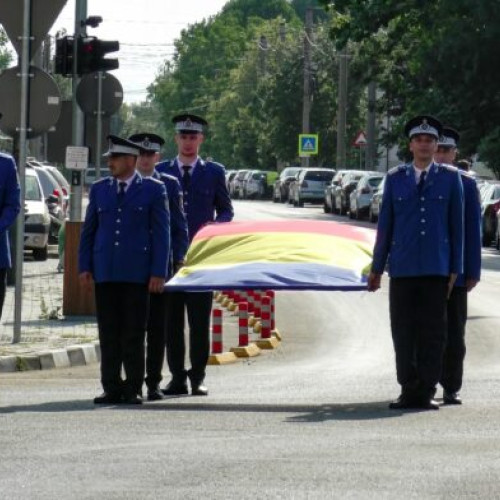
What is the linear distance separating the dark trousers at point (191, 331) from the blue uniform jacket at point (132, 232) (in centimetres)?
71

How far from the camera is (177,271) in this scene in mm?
13773

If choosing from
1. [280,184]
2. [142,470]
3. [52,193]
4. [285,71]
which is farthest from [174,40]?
[142,470]

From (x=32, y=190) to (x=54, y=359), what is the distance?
19.1m

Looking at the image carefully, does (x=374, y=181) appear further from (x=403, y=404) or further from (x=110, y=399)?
(x=403, y=404)

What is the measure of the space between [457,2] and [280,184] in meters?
32.2

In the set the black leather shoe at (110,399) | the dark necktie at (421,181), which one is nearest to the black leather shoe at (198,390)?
the black leather shoe at (110,399)

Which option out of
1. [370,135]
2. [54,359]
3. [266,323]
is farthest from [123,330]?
[370,135]

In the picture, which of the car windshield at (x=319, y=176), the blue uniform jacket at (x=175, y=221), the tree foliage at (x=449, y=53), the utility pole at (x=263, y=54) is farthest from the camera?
the utility pole at (x=263, y=54)

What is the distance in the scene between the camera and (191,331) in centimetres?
1377

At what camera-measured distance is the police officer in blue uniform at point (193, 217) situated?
13789 millimetres

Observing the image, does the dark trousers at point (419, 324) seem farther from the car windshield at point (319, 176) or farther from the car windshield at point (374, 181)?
the car windshield at point (319, 176)

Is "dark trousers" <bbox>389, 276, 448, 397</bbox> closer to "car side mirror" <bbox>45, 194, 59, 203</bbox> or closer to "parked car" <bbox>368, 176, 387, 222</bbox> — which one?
"car side mirror" <bbox>45, 194, 59, 203</bbox>

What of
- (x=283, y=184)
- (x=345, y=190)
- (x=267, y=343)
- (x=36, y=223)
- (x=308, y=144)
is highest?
(x=267, y=343)

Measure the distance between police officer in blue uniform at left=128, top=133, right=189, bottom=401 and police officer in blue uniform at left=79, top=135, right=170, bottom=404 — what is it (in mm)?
277
